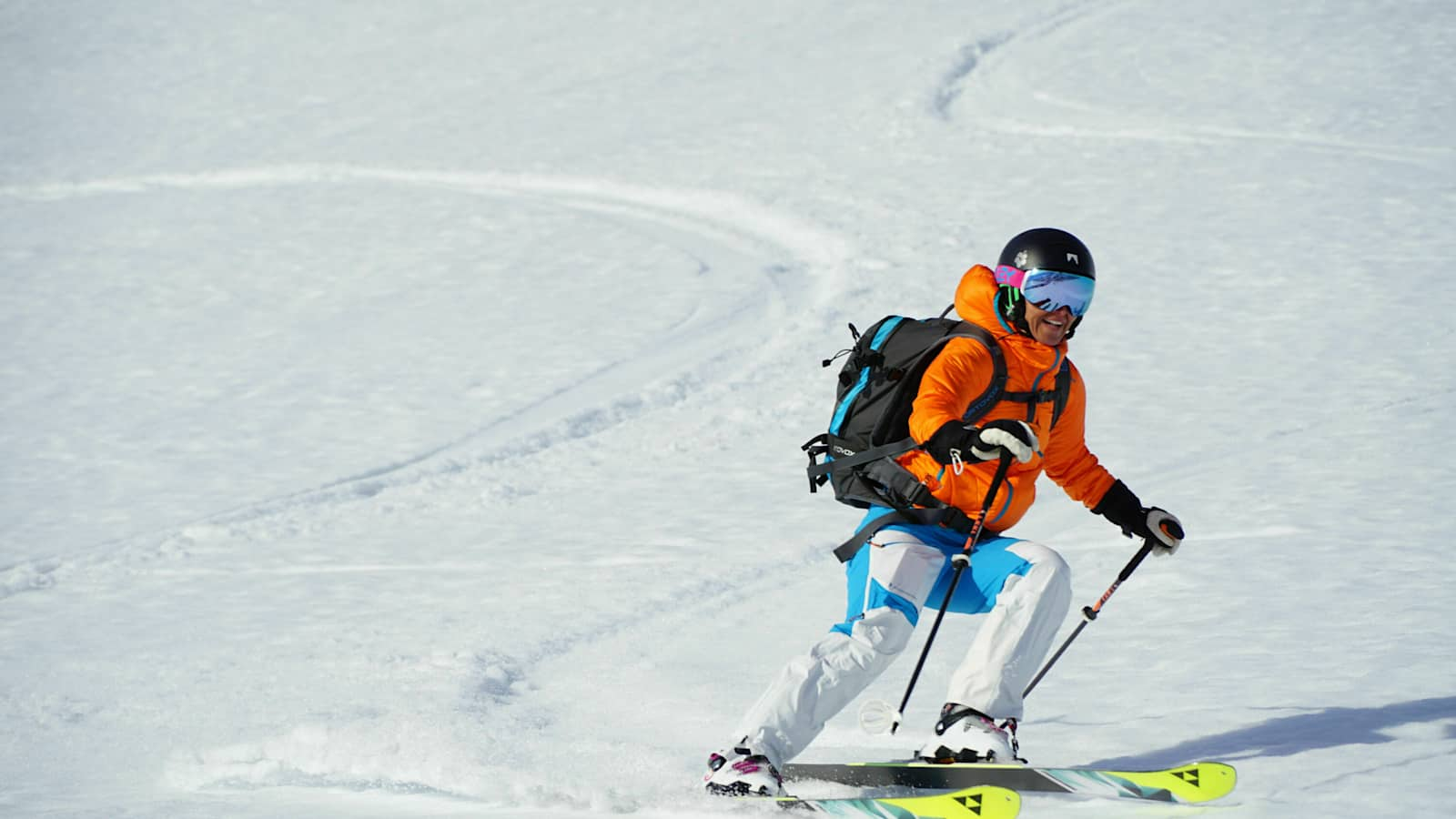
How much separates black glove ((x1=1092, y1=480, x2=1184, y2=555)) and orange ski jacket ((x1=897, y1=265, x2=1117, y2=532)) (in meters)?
0.26

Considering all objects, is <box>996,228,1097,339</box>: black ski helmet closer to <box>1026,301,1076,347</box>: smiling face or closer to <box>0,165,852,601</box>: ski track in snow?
<box>1026,301,1076,347</box>: smiling face

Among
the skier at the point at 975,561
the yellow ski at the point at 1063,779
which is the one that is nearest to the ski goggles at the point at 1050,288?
the skier at the point at 975,561

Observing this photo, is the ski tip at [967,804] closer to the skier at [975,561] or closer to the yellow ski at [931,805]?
the yellow ski at [931,805]

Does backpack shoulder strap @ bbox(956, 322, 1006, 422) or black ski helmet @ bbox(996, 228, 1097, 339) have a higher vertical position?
black ski helmet @ bbox(996, 228, 1097, 339)

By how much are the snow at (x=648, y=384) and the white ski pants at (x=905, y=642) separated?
290 mm

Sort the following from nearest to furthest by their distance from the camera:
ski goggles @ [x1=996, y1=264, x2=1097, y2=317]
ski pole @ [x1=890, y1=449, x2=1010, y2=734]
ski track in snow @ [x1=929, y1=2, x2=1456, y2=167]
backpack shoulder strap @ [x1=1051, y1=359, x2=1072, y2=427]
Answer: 1. ski pole @ [x1=890, y1=449, x2=1010, y2=734]
2. ski goggles @ [x1=996, y1=264, x2=1097, y2=317]
3. backpack shoulder strap @ [x1=1051, y1=359, x2=1072, y2=427]
4. ski track in snow @ [x1=929, y1=2, x2=1456, y2=167]

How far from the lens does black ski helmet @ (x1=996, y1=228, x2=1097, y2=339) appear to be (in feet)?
13.7

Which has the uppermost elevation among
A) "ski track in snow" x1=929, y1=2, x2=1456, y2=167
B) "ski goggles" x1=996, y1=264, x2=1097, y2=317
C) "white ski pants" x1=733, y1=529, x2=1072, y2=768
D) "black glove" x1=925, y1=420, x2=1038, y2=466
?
"ski track in snow" x1=929, y1=2, x2=1456, y2=167

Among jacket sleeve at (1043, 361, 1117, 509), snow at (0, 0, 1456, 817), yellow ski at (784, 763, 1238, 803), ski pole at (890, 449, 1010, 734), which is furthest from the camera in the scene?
snow at (0, 0, 1456, 817)

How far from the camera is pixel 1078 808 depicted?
12.5 feet

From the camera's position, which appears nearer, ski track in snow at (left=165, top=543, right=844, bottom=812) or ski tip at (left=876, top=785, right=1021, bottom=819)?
ski tip at (left=876, top=785, right=1021, bottom=819)

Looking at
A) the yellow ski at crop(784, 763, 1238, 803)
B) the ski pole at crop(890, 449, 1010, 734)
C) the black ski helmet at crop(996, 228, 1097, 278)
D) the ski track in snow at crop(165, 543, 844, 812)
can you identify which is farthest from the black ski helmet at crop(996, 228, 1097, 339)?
the ski track in snow at crop(165, 543, 844, 812)

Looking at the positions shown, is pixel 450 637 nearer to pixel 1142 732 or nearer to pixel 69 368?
pixel 1142 732

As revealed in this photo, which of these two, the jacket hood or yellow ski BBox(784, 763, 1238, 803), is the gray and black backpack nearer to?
the jacket hood
